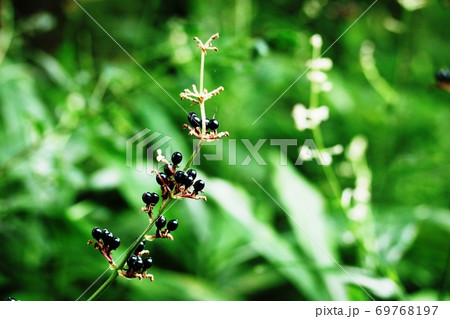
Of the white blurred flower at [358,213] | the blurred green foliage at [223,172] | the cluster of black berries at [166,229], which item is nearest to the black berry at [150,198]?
the cluster of black berries at [166,229]

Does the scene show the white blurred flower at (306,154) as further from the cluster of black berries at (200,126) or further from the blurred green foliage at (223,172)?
the cluster of black berries at (200,126)

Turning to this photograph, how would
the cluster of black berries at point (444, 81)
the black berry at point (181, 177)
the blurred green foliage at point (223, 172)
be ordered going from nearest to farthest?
the black berry at point (181, 177) → the cluster of black berries at point (444, 81) → the blurred green foliage at point (223, 172)

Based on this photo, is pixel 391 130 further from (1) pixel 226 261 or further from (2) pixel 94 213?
(2) pixel 94 213

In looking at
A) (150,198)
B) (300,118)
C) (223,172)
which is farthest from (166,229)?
(223,172)

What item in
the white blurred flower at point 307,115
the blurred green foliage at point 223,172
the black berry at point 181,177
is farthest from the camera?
the blurred green foliage at point 223,172

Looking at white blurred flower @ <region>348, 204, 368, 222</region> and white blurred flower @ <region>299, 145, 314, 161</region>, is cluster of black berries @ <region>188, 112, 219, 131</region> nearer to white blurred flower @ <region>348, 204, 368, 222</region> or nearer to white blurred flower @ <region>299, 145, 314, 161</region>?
white blurred flower @ <region>299, 145, 314, 161</region>
